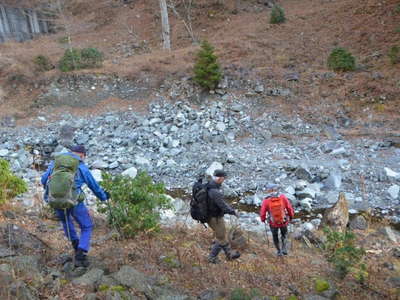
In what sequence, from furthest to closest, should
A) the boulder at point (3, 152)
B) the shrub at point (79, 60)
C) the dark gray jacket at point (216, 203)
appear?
1. the shrub at point (79, 60)
2. the boulder at point (3, 152)
3. the dark gray jacket at point (216, 203)

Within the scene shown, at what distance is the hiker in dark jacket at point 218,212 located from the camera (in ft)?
17.5

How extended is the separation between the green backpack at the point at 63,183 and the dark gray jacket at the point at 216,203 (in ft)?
5.72

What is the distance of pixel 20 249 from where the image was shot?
5.02 m

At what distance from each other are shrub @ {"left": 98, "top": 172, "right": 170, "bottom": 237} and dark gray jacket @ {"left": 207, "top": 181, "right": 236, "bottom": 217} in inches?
39.7

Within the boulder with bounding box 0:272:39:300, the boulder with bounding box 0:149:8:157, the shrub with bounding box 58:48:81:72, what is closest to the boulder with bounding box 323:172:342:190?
the boulder with bounding box 0:272:39:300

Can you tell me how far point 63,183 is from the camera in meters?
4.40

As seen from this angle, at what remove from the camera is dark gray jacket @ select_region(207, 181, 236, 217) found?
209 inches

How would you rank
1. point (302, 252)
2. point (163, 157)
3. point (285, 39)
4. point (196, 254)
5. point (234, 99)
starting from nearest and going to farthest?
point (196, 254) < point (302, 252) < point (163, 157) < point (234, 99) < point (285, 39)

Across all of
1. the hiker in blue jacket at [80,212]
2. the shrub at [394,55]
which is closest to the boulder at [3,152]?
the hiker in blue jacket at [80,212]

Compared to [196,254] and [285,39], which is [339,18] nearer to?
[285,39]

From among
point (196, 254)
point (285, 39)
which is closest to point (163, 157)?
point (196, 254)

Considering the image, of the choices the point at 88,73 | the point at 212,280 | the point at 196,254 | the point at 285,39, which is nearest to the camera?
the point at 212,280

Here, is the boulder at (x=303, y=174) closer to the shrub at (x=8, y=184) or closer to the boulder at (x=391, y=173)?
the boulder at (x=391, y=173)

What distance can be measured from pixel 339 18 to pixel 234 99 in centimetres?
886
